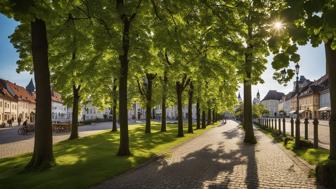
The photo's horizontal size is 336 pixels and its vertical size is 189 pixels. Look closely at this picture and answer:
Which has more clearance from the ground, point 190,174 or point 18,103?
point 18,103

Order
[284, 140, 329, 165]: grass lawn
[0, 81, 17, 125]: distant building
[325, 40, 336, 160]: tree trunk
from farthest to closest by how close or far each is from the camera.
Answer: [0, 81, 17, 125]: distant building < [284, 140, 329, 165]: grass lawn < [325, 40, 336, 160]: tree trunk

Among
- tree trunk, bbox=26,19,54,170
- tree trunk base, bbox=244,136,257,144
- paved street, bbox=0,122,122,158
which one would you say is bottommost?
paved street, bbox=0,122,122,158

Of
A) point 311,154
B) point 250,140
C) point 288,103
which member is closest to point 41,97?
point 311,154

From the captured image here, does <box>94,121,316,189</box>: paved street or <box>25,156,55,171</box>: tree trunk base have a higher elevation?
<box>25,156,55,171</box>: tree trunk base

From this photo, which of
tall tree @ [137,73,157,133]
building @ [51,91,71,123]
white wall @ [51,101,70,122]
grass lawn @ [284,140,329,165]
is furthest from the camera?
white wall @ [51,101,70,122]

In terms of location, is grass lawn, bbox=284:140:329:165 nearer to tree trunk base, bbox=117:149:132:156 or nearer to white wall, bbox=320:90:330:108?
tree trunk base, bbox=117:149:132:156

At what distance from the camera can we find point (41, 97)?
12.9 metres

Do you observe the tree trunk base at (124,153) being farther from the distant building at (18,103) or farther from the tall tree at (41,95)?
the distant building at (18,103)

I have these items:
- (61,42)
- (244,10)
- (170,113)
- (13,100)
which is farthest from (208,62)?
(170,113)

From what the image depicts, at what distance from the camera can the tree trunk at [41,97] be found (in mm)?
12719

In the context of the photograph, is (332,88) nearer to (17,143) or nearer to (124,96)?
(124,96)

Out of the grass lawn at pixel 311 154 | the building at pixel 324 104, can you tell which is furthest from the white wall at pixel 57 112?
the grass lawn at pixel 311 154

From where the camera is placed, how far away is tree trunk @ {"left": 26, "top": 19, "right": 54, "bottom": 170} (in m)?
12.7

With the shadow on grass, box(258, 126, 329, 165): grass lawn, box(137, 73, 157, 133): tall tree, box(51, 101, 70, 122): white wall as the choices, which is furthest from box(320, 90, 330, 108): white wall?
the shadow on grass
